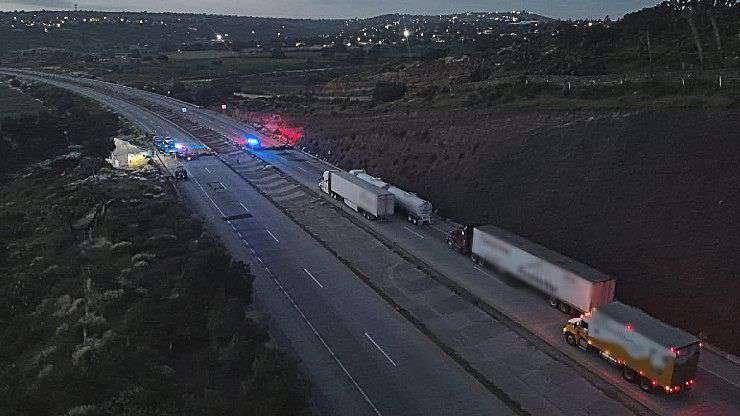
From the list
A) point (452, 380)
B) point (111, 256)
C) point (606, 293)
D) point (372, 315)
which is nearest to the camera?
point (452, 380)

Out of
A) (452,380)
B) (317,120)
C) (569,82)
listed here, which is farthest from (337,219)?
(317,120)

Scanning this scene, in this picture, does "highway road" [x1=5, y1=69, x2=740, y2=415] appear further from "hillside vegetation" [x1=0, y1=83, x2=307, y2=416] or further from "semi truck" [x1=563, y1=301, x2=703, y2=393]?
"hillside vegetation" [x1=0, y1=83, x2=307, y2=416]

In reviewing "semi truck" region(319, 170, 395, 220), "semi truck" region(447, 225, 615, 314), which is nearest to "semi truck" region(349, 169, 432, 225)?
"semi truck" region(319, 170, 395, 220)

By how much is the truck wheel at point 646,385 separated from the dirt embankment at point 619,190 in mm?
6704

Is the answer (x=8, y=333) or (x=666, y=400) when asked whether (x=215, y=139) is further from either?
(x=666, y=400)

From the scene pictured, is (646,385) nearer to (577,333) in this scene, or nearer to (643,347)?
(643,347)

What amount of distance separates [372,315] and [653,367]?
14942 mm

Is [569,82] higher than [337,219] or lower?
higher

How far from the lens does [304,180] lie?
208ft

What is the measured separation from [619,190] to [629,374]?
18.2 meters

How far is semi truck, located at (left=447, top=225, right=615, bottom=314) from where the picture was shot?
29734 mm

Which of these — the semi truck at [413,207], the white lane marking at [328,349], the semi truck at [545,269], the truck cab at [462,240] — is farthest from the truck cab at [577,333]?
A: the semi truck at [413,207]

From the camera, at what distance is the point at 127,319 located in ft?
95.0

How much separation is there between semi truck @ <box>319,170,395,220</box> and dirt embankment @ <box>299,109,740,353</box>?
6.58m
